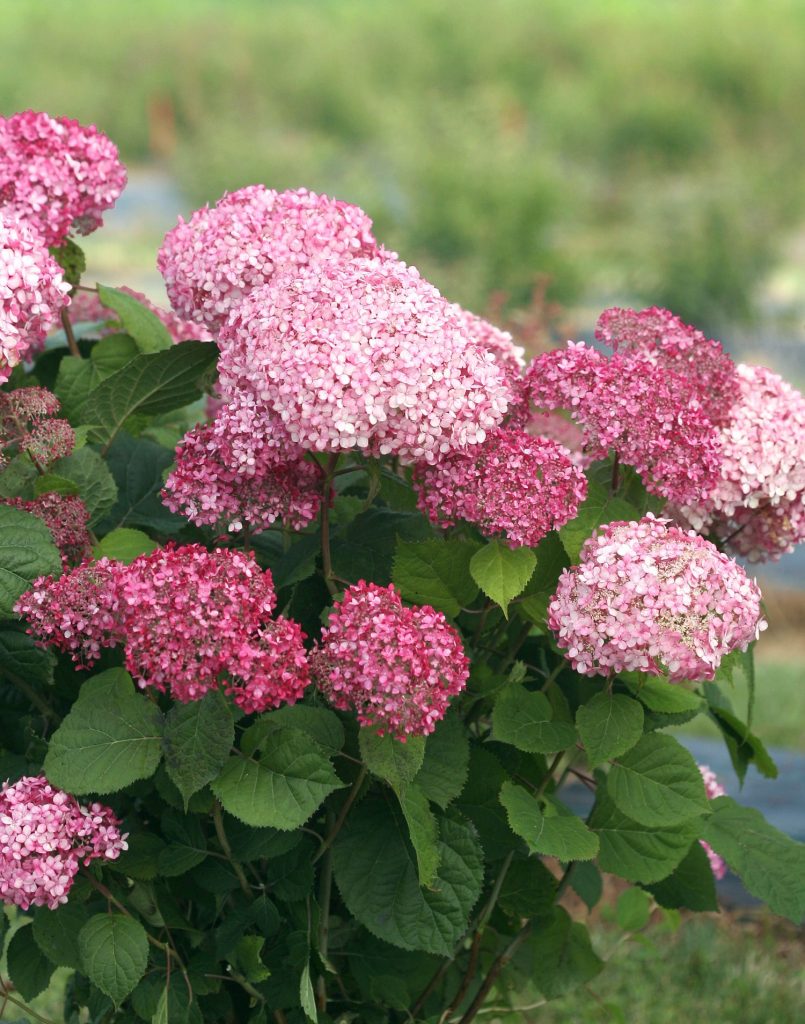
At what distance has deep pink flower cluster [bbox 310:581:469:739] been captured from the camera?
1.21 m

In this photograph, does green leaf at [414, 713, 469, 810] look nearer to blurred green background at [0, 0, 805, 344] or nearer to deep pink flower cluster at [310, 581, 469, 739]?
deep pink flower cluster at [310, 581, 469, 739]

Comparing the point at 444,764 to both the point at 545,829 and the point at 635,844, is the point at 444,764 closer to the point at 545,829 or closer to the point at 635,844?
the point at 545,829

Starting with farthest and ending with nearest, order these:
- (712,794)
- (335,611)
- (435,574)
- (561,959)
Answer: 1. (712,794)
2. (561,959)
3. (435,574)
4. (335,611)

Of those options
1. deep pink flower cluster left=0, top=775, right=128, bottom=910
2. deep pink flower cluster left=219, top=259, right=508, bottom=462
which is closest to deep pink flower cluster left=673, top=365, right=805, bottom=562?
deep pink flower cluster left=219, top=259, right=508, bottom=462

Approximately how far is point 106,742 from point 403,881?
Result: 33cm

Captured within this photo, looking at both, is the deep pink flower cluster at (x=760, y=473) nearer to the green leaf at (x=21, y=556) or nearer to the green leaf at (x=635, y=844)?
the green leaf at (x=635, y=844)

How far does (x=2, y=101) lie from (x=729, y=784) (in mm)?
18667

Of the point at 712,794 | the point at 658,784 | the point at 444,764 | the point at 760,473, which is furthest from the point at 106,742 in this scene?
the point at 712,794

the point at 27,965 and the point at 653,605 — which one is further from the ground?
the point at 653,605

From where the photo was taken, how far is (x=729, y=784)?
395 cm

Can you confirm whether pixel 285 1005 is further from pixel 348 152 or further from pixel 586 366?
pixel 348 152

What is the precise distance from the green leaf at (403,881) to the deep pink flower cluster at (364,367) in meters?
0.40

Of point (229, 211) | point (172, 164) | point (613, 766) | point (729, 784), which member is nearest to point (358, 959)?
point (613, 766)

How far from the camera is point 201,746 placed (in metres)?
1.32
